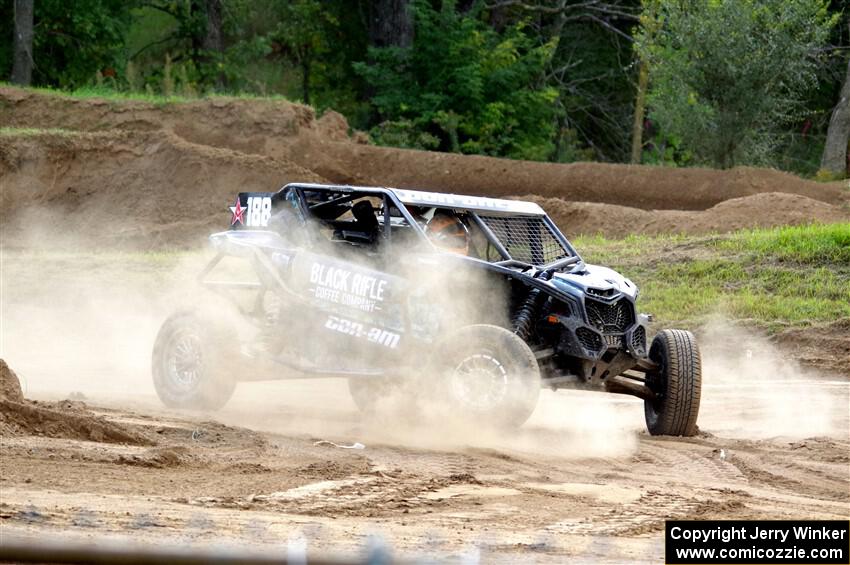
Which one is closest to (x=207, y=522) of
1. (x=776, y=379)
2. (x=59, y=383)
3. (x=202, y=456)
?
(x=202, y=456)

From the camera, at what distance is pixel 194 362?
11.7m

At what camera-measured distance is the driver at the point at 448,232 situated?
11352 mm

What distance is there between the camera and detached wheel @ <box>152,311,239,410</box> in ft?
37.8

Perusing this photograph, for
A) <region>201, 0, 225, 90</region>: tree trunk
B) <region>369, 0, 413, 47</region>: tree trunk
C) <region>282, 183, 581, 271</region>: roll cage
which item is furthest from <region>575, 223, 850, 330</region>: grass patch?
<region>201, 0, 225, 90</region>: tree trunk

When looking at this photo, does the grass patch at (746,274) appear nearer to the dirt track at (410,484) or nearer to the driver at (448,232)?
the dirt track at (410,484)

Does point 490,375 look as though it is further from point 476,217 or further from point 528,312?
point 476,217

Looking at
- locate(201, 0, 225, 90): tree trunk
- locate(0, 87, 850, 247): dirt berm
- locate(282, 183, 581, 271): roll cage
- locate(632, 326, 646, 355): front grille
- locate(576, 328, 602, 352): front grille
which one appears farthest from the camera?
locate(201, 0, 225, 90): tree trunk

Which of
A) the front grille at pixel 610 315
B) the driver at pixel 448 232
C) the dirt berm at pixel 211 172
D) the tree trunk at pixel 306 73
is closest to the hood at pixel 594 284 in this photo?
the front grille at pixel 610 315

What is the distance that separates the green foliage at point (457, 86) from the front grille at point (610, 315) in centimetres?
2399

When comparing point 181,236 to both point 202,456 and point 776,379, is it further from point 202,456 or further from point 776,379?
point 202,456

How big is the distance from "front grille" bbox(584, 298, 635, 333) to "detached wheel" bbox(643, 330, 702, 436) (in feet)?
1.52

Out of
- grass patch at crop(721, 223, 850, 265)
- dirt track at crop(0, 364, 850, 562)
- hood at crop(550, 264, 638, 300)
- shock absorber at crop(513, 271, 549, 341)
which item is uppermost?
grass patch at crop(721, 223, 850, 265)

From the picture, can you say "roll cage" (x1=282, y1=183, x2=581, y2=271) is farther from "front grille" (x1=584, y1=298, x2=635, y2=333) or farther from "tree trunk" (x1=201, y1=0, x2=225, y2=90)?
"tree trunk" (x1=201, y1=0, x2=225, y2=90)

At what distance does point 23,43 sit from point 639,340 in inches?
1045
